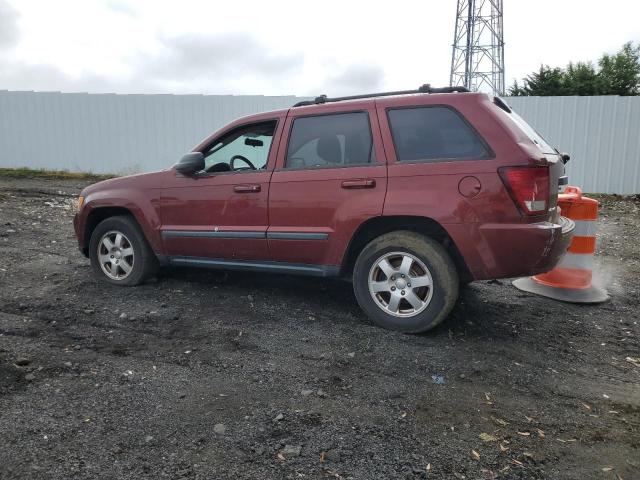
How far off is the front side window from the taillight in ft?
6.82

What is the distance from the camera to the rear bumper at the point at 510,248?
3549 mm

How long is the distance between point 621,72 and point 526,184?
102ft

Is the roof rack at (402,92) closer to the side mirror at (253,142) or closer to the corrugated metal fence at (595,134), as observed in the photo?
the side mirror at (253,142)

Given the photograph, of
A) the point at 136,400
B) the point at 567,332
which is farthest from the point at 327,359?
the point at 567,332

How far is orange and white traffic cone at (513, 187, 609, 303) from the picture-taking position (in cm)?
502

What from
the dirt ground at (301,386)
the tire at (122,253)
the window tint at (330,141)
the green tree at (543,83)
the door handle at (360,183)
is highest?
the green tree at (543,83)

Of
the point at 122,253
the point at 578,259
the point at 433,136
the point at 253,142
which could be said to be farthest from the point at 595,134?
the point at 122,253

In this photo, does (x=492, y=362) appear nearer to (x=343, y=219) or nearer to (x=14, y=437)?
(x=343, y=219)

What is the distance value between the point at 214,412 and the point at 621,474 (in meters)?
2.05

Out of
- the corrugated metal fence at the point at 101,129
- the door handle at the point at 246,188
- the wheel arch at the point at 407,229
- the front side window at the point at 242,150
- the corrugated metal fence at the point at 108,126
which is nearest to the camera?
the wheel arch at the point at 407,229

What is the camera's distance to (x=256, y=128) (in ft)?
15.5

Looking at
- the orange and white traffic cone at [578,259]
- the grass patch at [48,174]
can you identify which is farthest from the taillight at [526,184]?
the grass patch at [48,174]

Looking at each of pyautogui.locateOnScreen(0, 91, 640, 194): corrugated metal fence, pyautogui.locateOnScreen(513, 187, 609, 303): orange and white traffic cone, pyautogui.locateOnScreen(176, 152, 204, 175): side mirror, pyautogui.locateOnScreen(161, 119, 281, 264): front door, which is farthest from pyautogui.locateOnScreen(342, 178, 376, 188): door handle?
pyautogui.locateOnScreen(0, 91, 640, 194): corrugated metal fence

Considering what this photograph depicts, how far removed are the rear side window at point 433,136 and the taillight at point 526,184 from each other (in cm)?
22
